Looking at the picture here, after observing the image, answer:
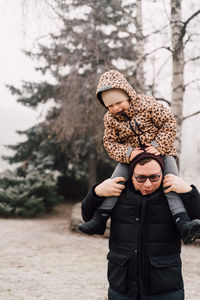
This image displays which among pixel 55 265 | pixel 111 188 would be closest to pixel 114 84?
pixel 111 188

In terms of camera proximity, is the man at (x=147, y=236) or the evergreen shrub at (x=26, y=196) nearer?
the man at (x=147, y=236)

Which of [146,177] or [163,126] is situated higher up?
[163,126]

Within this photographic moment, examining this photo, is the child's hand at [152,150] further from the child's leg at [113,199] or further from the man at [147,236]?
the child's leg at [113,199]

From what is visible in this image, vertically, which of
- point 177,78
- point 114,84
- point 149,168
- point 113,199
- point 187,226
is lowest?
point 187,226

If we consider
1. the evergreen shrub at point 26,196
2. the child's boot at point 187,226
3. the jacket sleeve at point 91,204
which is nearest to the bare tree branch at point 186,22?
the jacket sleeve at point 91,204

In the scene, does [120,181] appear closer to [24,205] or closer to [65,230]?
[65,230]

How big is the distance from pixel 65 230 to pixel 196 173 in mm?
7406

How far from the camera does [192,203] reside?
2.43 meters

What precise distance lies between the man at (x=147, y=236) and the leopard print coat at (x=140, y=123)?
0.14 m

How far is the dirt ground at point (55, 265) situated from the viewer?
15.1 ft

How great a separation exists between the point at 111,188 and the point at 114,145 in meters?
0.33

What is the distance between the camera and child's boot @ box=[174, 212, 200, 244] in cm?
220

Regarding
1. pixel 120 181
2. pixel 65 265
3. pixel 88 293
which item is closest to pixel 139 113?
pixel 120 181

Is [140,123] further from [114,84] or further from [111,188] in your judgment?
[111,188]
